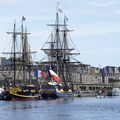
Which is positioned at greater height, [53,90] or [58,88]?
[58,88]

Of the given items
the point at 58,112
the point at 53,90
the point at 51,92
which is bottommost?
the point at 58,112

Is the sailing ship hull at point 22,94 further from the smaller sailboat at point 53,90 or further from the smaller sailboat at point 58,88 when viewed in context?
the smaller sailboat at point 58,88

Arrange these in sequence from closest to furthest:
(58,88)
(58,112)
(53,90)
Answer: (58,112)
(53,90)
(58,88)

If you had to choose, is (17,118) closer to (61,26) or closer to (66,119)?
(66,119)

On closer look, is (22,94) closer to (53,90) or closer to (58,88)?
(53,90)

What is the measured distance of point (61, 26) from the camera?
200 metres

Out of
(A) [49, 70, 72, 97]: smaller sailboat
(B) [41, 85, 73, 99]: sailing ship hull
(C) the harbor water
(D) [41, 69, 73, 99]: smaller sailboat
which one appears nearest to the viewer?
(C) the harbor water

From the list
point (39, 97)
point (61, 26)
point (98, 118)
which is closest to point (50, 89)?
point (39, 97)

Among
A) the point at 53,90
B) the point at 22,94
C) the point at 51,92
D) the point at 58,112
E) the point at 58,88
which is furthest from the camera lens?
the point at 58,88

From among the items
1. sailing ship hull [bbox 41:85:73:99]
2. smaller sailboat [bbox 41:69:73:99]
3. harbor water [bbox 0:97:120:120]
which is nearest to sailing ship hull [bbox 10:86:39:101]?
sailing ship hull [bbox 41:85:73:99]

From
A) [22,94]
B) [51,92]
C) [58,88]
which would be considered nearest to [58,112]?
[22,94]

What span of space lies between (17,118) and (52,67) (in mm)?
110606

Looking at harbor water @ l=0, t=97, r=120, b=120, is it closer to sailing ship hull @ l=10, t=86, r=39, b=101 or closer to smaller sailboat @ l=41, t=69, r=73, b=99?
Answer: sailing ship hull @ l=10, t=86, r=39, b=101

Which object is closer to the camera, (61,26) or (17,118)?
(17,118)
